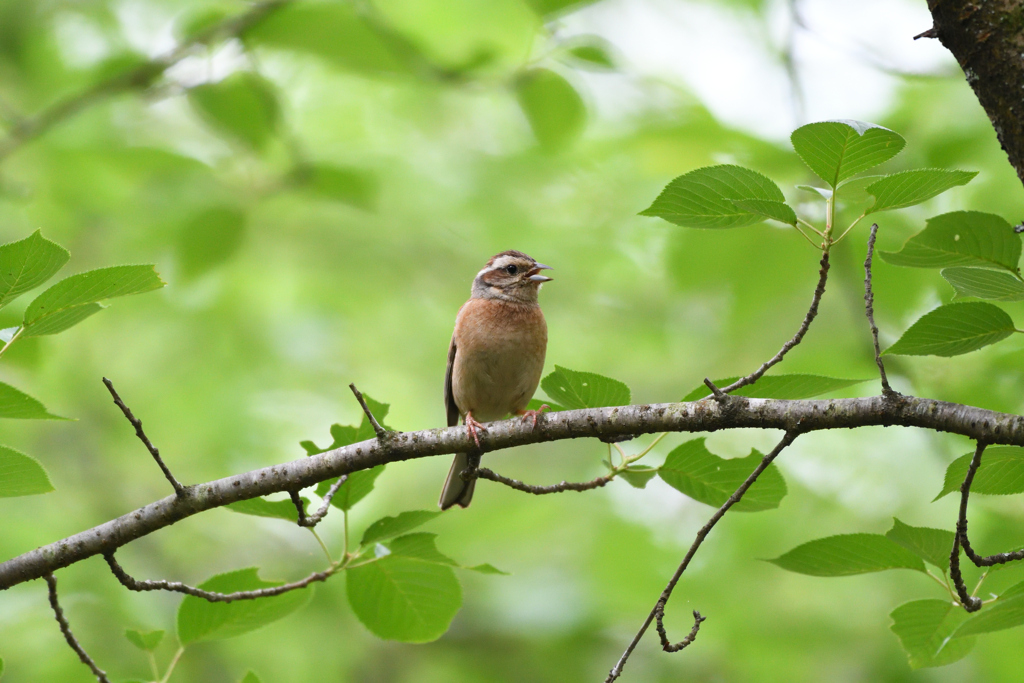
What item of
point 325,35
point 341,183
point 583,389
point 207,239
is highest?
point 325,35

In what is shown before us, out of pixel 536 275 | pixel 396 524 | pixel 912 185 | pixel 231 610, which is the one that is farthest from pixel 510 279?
pixel 912 185

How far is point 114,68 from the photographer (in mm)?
7387

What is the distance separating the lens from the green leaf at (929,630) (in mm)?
3721

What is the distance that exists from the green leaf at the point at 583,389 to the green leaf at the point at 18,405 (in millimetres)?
2158

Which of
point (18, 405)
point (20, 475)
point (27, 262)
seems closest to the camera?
point (27, 262)

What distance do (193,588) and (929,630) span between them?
3529 millimetres

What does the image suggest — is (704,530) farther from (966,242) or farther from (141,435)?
(141,435)

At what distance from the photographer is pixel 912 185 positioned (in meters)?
3.19

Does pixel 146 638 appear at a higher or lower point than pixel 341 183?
lower

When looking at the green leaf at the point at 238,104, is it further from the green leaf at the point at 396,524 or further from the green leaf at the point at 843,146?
the green leaf at the point at 843,146

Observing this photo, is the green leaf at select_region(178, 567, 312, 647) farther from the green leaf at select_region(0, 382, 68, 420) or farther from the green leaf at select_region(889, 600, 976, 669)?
the green leaf at select_region(889, 600, 976, 669)

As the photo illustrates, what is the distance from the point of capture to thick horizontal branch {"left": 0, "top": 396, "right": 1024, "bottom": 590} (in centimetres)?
361

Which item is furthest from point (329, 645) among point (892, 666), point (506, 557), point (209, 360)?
point (892, 666)

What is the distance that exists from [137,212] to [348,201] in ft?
8.04
